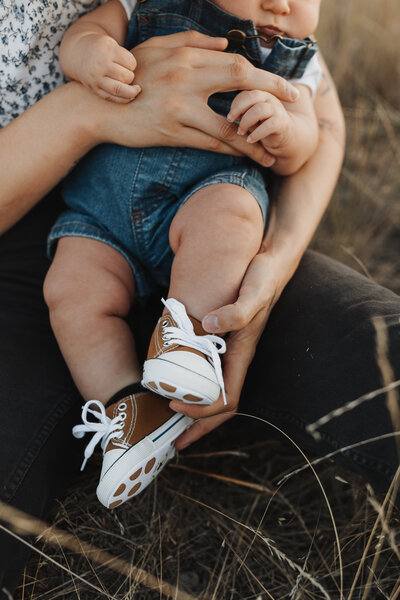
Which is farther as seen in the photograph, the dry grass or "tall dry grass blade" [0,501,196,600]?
the dry grass

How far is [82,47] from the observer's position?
1.14 m

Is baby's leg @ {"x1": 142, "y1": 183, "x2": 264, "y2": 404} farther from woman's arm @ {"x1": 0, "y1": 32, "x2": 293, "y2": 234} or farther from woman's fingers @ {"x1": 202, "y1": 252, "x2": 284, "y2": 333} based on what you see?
woman's arm @ {"x1": 0, "y1": 32, "x2": 293, "y2": 234}

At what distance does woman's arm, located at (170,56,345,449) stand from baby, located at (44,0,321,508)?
40 millimetres

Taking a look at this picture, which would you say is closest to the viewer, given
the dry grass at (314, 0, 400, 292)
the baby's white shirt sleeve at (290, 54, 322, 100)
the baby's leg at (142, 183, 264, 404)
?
the baby's leg at (142, 183, 264, 404)

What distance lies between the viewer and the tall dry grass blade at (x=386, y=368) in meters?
0.94

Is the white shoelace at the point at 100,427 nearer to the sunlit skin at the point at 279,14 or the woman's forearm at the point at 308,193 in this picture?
the woman's forearm at the point at 308,193

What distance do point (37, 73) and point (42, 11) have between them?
0.15 metres

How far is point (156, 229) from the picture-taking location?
4.27 ft

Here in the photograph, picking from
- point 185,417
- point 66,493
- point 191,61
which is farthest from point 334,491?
point 191,61

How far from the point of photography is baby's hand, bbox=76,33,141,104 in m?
1.11

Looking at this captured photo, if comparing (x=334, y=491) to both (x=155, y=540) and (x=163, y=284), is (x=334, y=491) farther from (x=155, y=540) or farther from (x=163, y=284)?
(x=163, y=284)

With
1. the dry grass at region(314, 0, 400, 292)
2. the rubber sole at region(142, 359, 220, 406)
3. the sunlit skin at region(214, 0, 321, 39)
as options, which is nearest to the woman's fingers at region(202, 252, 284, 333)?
the rubber sole at region(142, 359, 220, 406)

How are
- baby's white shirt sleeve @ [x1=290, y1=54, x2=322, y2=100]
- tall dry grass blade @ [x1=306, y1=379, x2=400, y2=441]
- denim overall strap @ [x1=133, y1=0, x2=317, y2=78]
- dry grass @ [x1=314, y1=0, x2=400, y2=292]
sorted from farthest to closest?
dry grass @ [x1=314, y1=0, x2=400, y2=292]
baby's white shirt sleeve @ [x1=290, y1=54, x2=322, y2=100]
denim overall strap @ [x1=133, y1=0, x2=317, y2=78]
tall dry grass blade @ [x1=306, y1=379, x2=400, y2=441]

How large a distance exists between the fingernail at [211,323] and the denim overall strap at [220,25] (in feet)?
2.25
